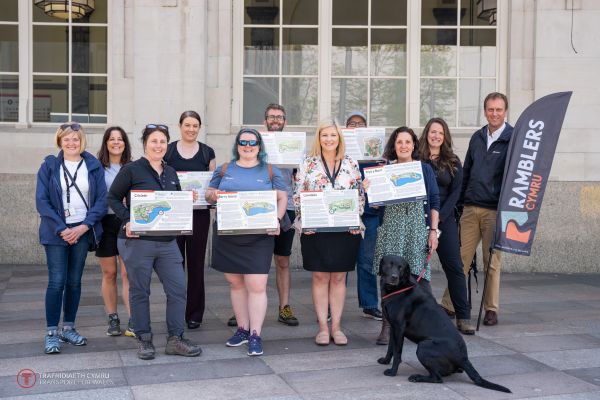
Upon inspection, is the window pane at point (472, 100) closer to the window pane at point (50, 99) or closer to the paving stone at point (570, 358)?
the paving stone at point (570, 358)

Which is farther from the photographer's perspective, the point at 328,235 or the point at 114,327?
the point at 114,327

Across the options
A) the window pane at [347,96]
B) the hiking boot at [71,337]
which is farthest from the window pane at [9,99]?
the hiking boot at [71,337]

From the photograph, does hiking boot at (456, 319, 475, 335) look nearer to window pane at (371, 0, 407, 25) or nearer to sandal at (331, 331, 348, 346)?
sandal at (331, 331, 348, 346)

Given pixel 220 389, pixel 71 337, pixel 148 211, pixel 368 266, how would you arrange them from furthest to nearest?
pixel 368 266 < pixel 71 337 < pixel 148 211 < pixel 220 389

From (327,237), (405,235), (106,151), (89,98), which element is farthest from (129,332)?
(89,98)

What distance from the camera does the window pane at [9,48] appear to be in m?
→ 11.2

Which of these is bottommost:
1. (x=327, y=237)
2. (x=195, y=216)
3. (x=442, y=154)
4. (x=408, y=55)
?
(x=327, y=237)

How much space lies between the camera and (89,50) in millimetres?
11289

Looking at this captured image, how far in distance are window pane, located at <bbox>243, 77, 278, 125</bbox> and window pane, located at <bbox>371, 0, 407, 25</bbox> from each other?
178cm

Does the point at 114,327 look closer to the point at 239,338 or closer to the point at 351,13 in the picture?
the point at 239,338

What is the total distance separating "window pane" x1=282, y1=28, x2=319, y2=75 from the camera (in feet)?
37.2

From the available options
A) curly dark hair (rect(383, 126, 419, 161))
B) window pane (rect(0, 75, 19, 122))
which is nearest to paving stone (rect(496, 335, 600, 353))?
curly dark hair (rect(383, 126, 419, 161))

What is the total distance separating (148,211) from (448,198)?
108 inches
